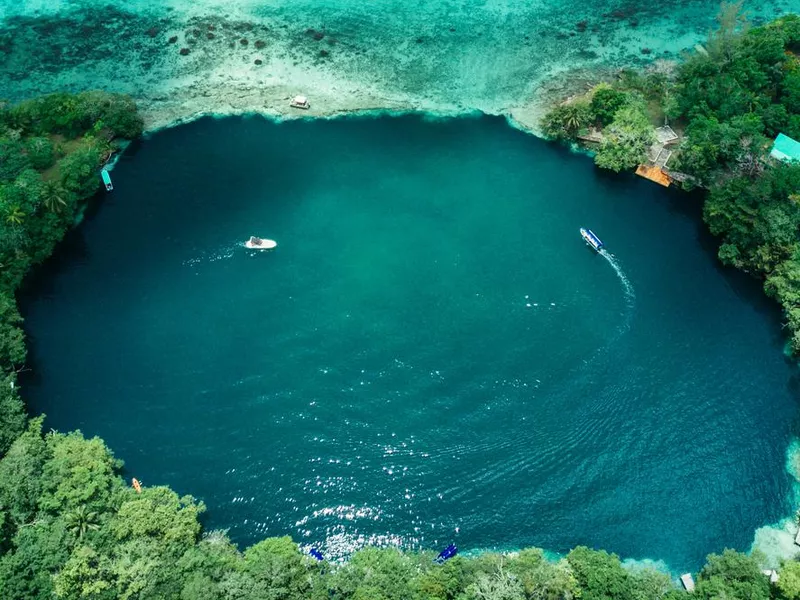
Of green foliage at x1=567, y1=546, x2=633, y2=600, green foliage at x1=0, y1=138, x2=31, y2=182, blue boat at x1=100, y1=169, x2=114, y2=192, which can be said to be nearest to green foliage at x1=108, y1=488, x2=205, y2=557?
green foliage at x1=567, y1=546, x2=633, y2=600

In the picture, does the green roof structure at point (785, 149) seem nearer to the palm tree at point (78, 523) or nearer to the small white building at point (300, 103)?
the small white building at point (300, 103)

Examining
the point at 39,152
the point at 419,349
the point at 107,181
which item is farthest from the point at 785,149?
the point at 39,152

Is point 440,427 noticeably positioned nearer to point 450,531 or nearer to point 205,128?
point 450,531

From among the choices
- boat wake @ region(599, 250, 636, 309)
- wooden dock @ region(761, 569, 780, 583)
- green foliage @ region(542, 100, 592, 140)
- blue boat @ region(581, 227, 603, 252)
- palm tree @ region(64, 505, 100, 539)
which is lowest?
palm tree @ region(64, 505, 100, 539)

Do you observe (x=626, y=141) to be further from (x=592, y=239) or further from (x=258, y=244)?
(x=258, y=244)

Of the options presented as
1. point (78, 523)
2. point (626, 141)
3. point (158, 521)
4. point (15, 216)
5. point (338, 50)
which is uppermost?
point (626, 141)

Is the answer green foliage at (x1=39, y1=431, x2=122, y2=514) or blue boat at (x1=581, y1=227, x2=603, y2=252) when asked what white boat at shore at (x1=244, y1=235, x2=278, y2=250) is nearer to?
green foliage at (x1=39, y1=431, x2=122, y2=514)
